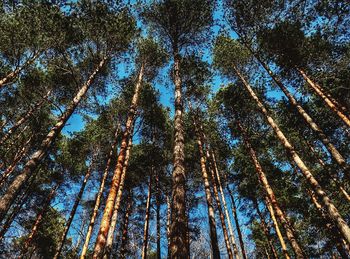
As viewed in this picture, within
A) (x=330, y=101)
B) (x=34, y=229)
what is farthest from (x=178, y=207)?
(x=34, y=229)

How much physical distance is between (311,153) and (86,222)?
19634 mm

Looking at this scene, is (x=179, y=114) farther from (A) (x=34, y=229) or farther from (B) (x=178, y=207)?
(A) (x=34, y=229)

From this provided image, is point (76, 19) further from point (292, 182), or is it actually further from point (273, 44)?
point (292, 182)

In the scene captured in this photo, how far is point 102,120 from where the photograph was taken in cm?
1684

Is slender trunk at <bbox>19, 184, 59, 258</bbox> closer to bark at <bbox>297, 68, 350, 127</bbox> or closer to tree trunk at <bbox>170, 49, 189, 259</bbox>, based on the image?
tree trunk at <bbox>170, 49, 189, 259</bbox>

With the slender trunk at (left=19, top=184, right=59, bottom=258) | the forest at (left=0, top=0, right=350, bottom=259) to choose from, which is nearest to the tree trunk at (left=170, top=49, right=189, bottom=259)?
the forest at (left=0, top=0, right=350, bottom=259)

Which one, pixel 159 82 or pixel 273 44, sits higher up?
pixel 159 82

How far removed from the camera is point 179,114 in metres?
7.54

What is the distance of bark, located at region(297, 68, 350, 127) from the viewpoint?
10.4m

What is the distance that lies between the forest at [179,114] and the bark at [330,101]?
70 millimetres

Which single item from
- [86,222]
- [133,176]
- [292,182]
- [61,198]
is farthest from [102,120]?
[292,182]

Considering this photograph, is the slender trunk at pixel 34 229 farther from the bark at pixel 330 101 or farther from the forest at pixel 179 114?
the bark at pixel 330 101

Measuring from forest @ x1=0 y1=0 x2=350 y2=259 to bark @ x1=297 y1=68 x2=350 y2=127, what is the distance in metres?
0.07

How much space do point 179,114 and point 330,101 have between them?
26.4 feet
